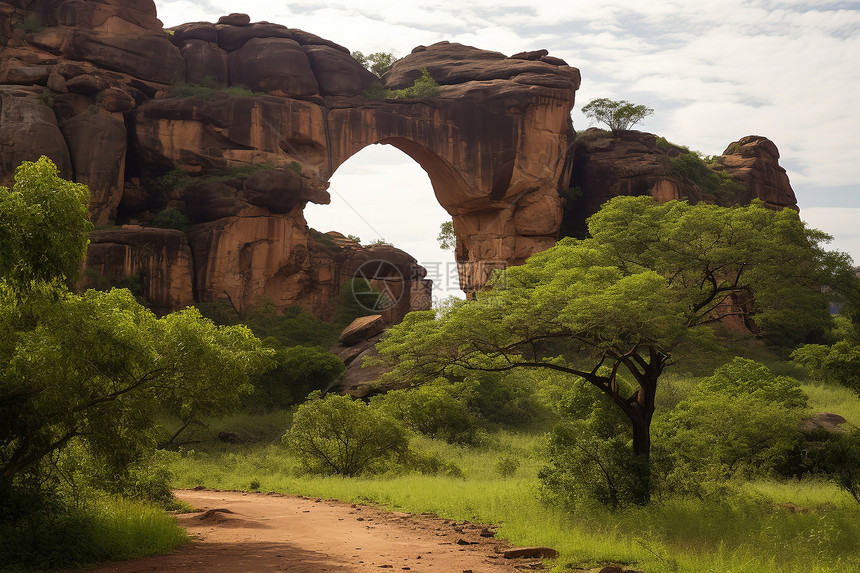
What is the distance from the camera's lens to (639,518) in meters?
11.9

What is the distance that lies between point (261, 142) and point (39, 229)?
29076 millimetres

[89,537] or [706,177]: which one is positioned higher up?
[706,177]

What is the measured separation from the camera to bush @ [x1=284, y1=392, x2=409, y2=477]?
60.7ft

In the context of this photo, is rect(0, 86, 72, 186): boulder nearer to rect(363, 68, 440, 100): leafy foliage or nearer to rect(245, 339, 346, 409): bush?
rect(245, 339, 346, 409): bush

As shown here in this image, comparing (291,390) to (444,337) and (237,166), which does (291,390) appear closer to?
(237,166)

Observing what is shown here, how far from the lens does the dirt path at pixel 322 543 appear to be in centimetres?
898

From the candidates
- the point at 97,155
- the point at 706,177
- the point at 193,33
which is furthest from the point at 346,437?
the point at 706,177

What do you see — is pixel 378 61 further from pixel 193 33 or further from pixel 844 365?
pixel 844 365

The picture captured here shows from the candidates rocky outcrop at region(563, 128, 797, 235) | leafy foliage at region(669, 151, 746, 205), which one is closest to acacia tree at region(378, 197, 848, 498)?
rocky outcrop at region(563, 128, 797, 235)

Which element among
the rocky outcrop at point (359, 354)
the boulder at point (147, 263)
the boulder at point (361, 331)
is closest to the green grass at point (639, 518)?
the rocky outcrop at point (359, 354)

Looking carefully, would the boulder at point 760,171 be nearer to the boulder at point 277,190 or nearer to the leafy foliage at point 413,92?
the leafy foliage at point 413,92

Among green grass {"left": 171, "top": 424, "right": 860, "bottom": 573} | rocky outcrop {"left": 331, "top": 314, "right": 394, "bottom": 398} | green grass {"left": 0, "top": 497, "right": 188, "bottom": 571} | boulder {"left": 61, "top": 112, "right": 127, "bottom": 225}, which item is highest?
boulder {"left": 61, "top": 112, "right": 127, "bottom": 225}

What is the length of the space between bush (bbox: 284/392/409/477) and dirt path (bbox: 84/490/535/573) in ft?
13.2

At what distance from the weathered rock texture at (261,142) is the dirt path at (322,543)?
67.1 feet
